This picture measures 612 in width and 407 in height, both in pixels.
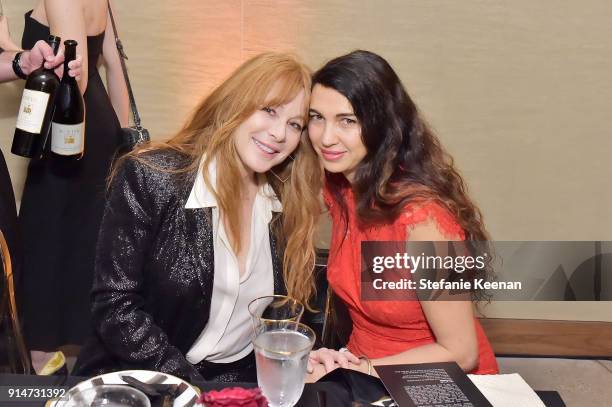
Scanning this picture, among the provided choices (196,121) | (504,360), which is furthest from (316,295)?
(504,360)

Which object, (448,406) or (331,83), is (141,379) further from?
(331,83)

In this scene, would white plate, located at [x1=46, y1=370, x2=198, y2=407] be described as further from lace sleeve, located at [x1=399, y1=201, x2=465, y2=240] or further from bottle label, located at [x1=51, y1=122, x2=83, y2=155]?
bottle label, located at [x1=51, y1=122, x2=83, y2=155]

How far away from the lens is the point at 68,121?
6.94ft

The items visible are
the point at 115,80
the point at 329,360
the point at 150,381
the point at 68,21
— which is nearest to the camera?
the point at 150,381

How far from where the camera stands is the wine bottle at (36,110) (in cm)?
191

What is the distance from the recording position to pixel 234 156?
1.64 metres

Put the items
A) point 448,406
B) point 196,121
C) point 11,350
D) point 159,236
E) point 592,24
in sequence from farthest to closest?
1. point 592,24
2. point 196,121
3. point 159,236
4. point 11,350
5. point 448,406

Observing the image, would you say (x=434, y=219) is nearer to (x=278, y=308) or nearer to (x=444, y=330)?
(x=444, y=330)

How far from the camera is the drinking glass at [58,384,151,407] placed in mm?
909

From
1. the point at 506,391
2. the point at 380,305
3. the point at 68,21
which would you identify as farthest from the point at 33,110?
the point at 506,391

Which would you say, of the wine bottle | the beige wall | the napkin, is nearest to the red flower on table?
the napkin

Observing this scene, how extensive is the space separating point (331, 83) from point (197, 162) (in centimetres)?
39

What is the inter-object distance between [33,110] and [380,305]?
1152mm

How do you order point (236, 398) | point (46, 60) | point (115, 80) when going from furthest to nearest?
point (115, 80), point (46, 60), point (236, 398)
